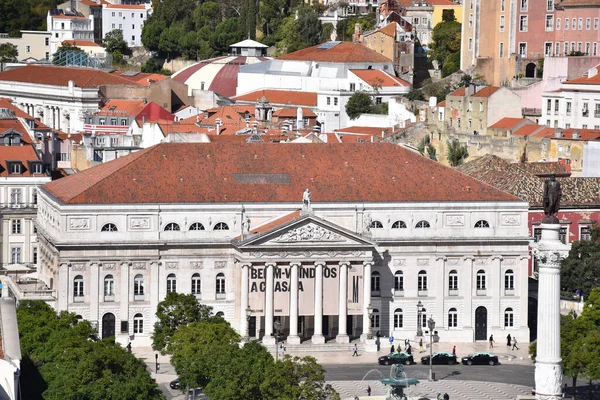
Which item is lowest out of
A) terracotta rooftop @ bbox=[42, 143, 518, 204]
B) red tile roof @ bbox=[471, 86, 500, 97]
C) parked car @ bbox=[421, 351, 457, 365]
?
parked car @ bbox=[421, 351, 457, 365]

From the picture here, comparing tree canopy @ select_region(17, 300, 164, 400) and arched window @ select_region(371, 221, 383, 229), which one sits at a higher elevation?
arched window @ select_region(371, 221, 383, 229)

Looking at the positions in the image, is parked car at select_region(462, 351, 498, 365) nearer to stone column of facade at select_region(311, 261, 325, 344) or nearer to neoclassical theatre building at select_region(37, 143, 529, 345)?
neoclassical theatre building at select_region(37, 143, 529, 345)

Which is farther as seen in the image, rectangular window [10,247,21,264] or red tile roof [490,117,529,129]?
red tile roof [490,117,529,129]

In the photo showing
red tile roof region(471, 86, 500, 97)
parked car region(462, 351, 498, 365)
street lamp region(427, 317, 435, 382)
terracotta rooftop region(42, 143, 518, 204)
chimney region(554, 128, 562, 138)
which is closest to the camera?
street lamp region(427, 317, 435, 382)

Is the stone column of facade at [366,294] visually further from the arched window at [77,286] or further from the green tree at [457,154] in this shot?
the green tree at [457,154]

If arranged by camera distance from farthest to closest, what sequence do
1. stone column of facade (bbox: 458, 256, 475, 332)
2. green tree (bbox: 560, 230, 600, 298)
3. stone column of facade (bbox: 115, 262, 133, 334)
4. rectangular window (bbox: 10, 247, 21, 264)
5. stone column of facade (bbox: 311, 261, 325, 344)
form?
rectangular window (bbox: 10, 247, 21, 264), green tree (bbox: 560, 230, 600, 298), stone column of facade (bbox: 458, 256, 475, 332), stone column of facade (bbox: 115, 262, 133, 334), stone column of facade (bbox: 311, 261, 325, 344)

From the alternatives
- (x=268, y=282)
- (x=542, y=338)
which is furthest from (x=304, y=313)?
(x=542, y=338)

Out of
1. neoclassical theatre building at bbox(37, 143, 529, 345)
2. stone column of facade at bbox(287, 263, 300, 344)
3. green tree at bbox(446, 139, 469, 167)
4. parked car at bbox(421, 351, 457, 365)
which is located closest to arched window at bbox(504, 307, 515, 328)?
neoclassical theatre building at bbox(37, 143, 529, 345)

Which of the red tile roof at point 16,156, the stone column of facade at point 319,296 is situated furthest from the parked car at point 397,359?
the red tile roof at point 16,156
